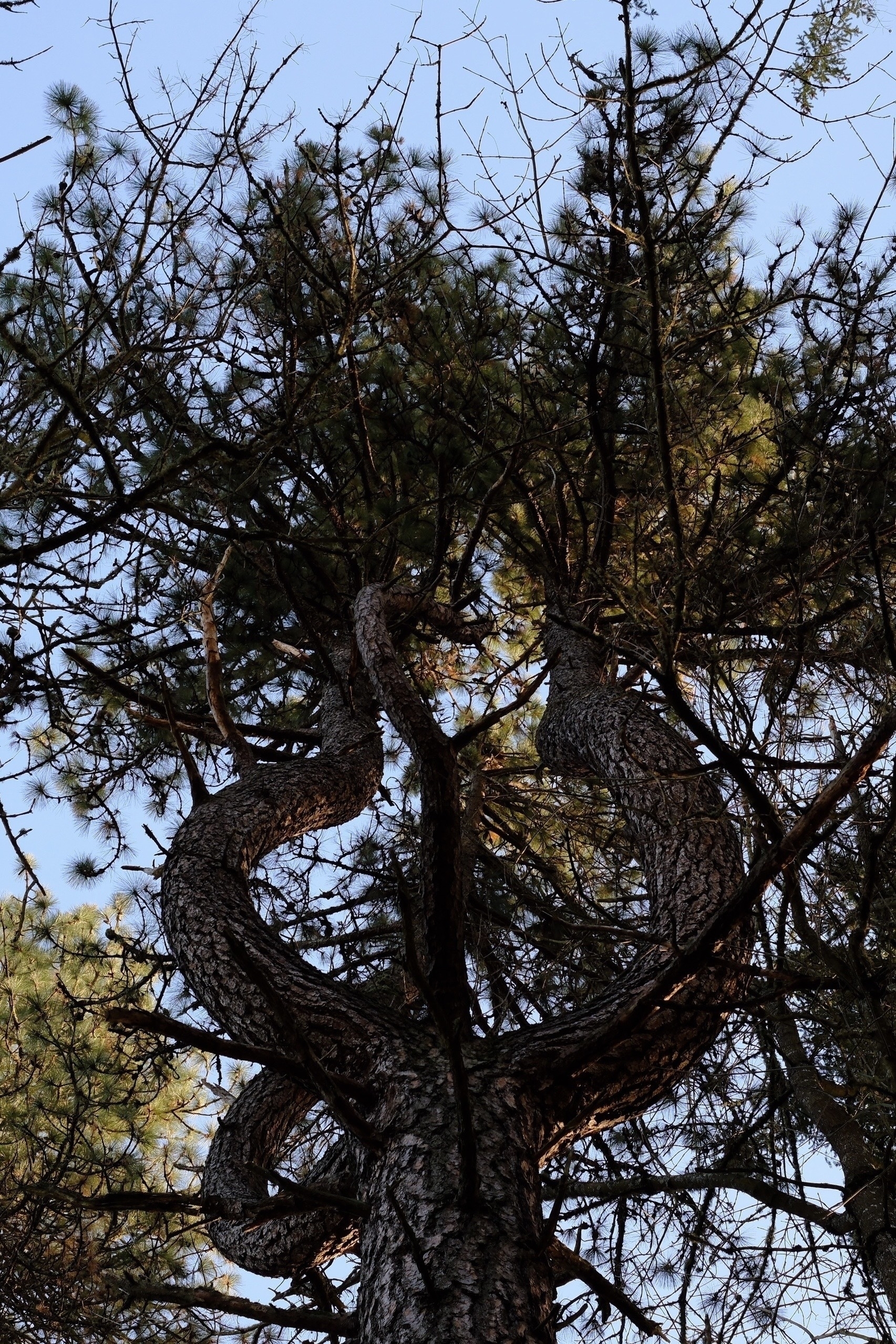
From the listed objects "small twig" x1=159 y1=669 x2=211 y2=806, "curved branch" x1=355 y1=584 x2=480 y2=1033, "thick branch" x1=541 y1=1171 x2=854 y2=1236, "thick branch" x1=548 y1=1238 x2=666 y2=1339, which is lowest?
"thick branch" x1=548 y1=1238 x2=666 y2=1339

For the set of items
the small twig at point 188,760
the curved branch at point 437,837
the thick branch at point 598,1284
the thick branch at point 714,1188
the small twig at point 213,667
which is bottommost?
the thick branch at point 598,1284

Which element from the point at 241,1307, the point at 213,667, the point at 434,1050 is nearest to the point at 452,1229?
the point at 241,1307

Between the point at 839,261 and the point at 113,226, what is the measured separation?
3.12 meters

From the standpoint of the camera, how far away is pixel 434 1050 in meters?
2.50

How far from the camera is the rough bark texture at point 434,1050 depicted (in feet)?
6.40

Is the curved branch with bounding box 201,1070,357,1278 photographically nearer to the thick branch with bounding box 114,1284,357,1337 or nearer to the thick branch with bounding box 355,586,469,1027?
the thick branch with bounding box 114,1284,357,1337

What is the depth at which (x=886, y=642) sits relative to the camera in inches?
103

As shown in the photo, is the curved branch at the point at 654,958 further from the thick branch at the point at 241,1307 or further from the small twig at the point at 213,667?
the small twig at the point at 213,667

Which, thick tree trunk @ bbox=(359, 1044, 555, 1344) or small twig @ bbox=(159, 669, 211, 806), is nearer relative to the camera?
thick tree trunk @ bbox=(359, 1044, 555, 1344)

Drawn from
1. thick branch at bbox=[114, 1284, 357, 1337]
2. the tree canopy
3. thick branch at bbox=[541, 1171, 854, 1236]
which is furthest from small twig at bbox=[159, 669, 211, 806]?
thick branch at bbox=[541, 1171, 854, 1236]

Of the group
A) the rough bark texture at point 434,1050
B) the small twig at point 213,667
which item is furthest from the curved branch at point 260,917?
the small twig at point 213,667

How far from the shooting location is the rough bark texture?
1.95 m

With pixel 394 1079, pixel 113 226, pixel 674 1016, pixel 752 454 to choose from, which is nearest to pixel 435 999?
pixel 394 1079

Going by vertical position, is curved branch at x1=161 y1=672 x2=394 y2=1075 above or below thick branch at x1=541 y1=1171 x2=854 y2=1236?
above
